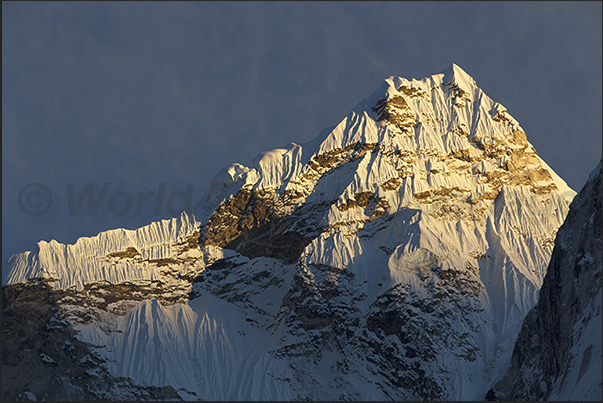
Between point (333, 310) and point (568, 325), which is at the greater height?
point (333, 310)

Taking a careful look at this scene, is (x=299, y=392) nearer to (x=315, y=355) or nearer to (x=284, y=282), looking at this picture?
(x=315, y=355)

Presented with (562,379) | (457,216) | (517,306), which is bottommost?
(562,379)

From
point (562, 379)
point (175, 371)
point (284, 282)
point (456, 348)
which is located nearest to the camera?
point (562, 379)

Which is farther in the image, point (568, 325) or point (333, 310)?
point (333, 310)

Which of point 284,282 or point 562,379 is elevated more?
point 284,282

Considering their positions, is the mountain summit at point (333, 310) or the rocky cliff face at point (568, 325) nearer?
the rocky cliff face at point (568, 325)

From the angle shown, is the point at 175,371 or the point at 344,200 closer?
the point at 175,371

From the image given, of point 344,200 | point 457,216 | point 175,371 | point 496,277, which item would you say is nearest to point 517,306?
point 496,277

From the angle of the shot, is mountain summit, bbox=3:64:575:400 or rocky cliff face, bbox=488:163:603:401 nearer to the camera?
rocky cliff face, bbox=488:163:603:401
